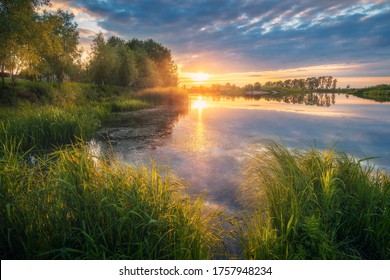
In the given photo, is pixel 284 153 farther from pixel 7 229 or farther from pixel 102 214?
pixel 7 229

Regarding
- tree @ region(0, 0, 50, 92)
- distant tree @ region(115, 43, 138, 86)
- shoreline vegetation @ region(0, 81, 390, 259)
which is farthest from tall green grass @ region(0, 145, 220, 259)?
distant tree @ region(115, 43, 138, 86)

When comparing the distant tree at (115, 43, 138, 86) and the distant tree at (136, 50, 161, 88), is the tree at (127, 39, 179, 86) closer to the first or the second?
the distant tree at (136, 50, 161, 88)

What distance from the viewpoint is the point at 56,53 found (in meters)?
27.7

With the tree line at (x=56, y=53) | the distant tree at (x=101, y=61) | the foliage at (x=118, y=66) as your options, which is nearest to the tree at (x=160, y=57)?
the tree line at (x=56, y=53)

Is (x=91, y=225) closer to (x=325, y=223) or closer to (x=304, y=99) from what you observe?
(x=325, y=223)

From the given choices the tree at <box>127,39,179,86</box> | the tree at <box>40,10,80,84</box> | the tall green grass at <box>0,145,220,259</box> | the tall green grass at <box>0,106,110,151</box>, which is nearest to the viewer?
the tall green grass at <box>0,145,220,259</box>

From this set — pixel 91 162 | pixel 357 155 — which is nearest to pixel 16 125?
pixel 91 162

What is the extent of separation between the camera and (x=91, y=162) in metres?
4.63

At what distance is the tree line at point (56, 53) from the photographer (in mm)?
18375

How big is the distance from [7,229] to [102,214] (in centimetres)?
137

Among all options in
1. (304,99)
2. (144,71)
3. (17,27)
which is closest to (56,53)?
(17,27)

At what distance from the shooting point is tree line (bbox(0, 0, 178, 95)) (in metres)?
18.4

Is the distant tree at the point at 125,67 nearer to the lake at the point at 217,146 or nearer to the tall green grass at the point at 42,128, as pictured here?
the lake at the point at 217,146

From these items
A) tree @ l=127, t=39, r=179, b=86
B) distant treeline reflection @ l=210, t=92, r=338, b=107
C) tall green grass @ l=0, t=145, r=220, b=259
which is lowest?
tall green grass @ l=0, t=145, r=220, b=259
